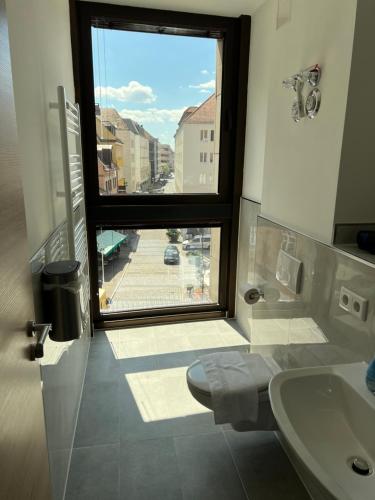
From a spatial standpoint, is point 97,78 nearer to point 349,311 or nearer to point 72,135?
point 72,135

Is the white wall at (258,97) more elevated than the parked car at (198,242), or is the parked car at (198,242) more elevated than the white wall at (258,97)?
the white wall at (258,97)

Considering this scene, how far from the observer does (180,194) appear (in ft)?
10.5

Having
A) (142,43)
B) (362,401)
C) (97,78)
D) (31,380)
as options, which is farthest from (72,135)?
(362,401)

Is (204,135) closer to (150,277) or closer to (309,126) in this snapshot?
(150,277)

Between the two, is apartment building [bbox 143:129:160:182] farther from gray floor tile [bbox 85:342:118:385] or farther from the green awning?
gray floor tile [bbox 85:342:118:385]

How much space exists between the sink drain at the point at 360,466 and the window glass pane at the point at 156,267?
2.40 metres

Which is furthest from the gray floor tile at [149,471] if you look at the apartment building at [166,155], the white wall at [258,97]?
the apartment building at [166,155]

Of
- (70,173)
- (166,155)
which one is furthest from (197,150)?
(70,173)

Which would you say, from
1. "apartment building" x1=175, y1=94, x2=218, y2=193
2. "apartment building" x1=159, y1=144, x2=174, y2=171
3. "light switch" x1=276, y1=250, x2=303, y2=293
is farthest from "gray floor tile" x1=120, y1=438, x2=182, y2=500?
"apartment building" x1=159, y1=144, x2=174, y2=171

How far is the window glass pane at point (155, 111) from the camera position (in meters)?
2.86

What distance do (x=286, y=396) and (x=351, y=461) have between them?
27 cm

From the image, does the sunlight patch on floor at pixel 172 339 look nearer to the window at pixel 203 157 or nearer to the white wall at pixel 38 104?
the white wall at pixel 38 104

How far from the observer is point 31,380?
1.08m

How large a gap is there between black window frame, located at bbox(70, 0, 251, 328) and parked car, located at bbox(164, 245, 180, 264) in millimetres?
229
